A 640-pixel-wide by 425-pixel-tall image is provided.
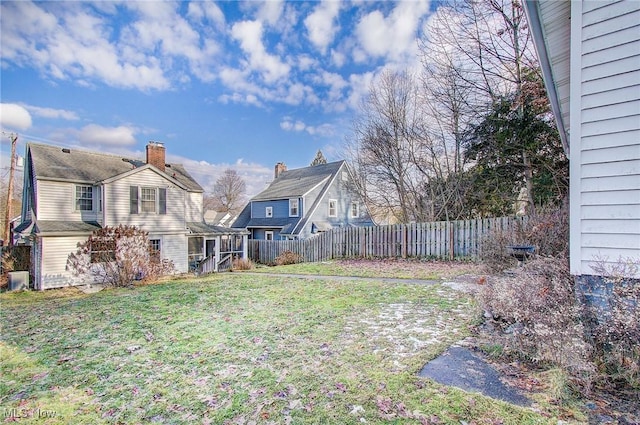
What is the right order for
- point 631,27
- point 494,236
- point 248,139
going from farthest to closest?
point 248,139 → point 494,236 → point 631,27

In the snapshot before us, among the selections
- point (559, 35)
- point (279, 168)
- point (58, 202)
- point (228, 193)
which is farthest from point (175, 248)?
point (228, 193)

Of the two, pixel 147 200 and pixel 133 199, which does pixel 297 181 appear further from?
pixel 133 199

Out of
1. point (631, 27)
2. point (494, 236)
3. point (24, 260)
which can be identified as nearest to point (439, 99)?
point (494, 236)

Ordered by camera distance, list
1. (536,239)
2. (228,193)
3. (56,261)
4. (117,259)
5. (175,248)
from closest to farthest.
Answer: (536,239), (117,259), (56,261), (175,248), (228,193)

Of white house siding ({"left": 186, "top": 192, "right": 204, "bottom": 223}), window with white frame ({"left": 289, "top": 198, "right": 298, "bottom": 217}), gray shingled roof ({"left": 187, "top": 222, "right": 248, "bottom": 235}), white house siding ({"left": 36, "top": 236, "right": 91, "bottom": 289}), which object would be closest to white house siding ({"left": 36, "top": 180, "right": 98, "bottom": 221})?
white house siding ({"left": 36, "top": 236, "right": 91, "bottom": 289})

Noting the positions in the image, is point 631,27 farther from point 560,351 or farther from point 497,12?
point 497,12

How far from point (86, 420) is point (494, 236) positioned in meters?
8.53

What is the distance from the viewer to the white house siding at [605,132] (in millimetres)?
3135

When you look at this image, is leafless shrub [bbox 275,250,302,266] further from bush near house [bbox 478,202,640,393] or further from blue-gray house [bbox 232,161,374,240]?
bush near house [bbox 478,202,640,393]

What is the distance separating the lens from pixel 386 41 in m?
13.2

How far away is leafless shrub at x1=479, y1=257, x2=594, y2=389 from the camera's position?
9.06 feet

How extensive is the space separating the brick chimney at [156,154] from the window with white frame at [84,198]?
3.57 m

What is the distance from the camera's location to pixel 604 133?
10.8 ft

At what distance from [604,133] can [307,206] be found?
67.6 feet
